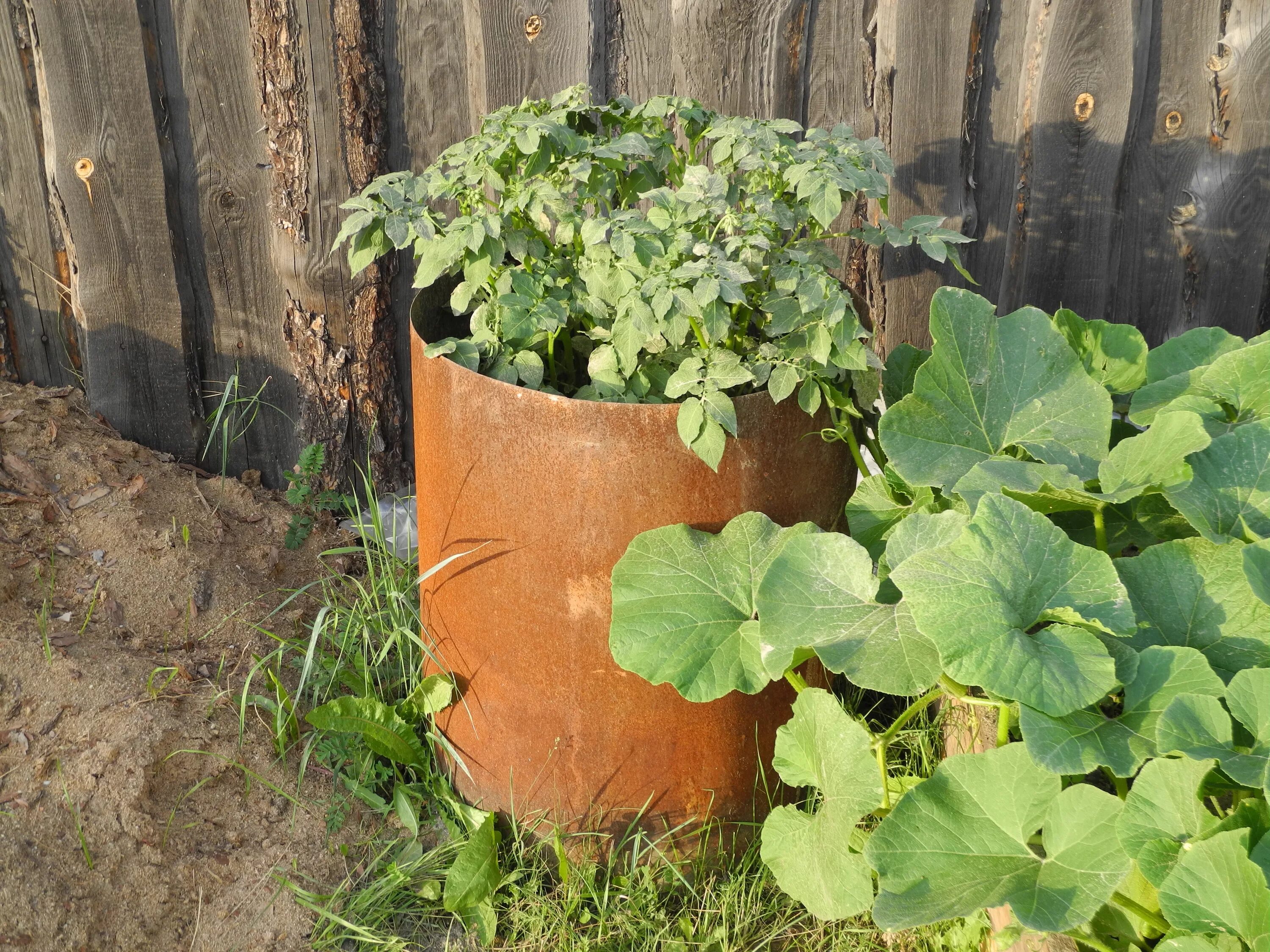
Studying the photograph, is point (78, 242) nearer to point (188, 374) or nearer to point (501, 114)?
point (188, 374)

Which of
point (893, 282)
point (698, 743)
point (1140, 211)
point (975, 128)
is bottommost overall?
point (698, 743)

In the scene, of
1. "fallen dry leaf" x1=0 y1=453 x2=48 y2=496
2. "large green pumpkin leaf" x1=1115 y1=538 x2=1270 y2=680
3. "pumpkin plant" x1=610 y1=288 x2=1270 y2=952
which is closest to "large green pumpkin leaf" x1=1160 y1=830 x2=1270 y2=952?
"pumpkin plant" x1=610 y1=288 x2=1270 y2=952

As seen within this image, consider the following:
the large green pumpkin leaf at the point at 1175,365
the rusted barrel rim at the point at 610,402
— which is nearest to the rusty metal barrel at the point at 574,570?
the rusted barrel rim at the point at 610,402

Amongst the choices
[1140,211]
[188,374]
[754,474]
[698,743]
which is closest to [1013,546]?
[754,474]

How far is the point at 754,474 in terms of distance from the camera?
173cm

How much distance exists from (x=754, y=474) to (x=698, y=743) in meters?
0.48

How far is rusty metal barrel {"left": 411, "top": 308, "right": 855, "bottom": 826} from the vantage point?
169 centimetres

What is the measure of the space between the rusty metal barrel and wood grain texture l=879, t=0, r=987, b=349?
0.79 m

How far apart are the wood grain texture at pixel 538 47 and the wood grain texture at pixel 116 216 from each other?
72 centimetres

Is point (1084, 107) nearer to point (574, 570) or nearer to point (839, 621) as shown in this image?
point (839, 621)

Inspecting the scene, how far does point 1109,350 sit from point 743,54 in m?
0.98

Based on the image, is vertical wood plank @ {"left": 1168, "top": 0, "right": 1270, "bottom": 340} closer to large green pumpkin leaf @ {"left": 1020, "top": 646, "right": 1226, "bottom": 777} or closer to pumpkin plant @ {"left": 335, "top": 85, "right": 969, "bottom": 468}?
pumpkin plant @ {"left": 335, "top": 85, "right": 969, "bottom": 468}

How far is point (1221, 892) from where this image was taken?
124 centimetres

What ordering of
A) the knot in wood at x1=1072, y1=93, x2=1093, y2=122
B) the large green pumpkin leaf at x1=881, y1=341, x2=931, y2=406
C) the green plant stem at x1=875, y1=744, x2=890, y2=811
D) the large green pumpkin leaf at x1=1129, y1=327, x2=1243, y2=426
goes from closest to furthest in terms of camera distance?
the green plant stem at x1=875, y1=744, x2=890, y2=811 < the large green pumpkin leaf at x1=1129, y1=327, x2=1243, y2=426 < the large green pumpkin leaf at x1=881, y1=341, x2=931, y2=406 < the knot in wood at x1=1072, y1=93, x2=1093, y2=122
